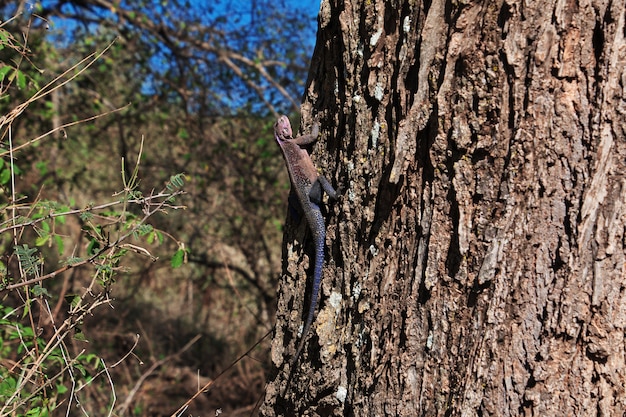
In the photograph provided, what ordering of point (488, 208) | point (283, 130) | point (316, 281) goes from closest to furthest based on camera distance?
point (488, 208) < point (316, 281) < point (283, 130)

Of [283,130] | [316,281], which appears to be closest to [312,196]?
Result: [316,281]

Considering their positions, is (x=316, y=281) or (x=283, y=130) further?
(x=283, y=130)

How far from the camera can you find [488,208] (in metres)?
1.35

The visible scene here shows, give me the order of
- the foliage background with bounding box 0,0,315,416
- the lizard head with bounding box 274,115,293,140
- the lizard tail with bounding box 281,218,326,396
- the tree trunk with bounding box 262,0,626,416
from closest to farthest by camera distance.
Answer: the tree trunk with bounding box 262,0,626,416 → the lizard tail with bounding box 281,218,326,396 → the lizard head with bounding box 274,115,293,140 → the foliage background with bounding box 0,0,315,416

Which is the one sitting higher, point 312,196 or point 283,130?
point 283,130

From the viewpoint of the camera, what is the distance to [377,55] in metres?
1.57

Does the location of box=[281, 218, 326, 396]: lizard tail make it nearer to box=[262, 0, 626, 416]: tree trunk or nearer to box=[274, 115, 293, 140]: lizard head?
box=[262, 0, 626, 416]: tree trunk

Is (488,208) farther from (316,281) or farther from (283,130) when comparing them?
(283,130)

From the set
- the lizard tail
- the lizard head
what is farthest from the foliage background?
the lizard tail

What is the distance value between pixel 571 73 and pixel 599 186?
Answer: 282mm

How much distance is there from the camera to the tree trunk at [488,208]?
4.13ft

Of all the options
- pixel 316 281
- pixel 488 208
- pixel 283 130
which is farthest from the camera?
pixel 283 130

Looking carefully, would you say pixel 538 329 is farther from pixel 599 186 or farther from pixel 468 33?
pixel 468 33

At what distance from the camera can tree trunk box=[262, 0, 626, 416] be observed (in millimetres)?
1260
